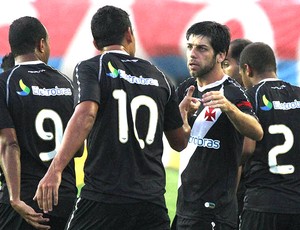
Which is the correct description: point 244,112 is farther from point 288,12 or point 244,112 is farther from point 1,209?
point 288,12

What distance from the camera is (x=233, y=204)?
6898 millimetres

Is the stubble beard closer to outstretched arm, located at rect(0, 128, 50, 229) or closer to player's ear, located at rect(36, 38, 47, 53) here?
player's ear, located at rect(36, 38, 47, 53)

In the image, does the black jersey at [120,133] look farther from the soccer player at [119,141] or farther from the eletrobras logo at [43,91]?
the eletrobras logo at [43,91]

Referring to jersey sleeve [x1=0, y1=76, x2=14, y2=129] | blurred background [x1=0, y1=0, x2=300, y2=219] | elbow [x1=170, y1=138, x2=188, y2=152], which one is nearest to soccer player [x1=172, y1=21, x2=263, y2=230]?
elbow [x1=170, y1=138, x2=188, y2=152]

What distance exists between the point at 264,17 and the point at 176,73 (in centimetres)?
130

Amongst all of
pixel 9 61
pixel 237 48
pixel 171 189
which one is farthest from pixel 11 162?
pixel 171 189

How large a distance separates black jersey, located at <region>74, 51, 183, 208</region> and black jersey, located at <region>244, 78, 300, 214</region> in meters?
1.66

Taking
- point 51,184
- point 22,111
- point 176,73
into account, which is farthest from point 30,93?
point 176,73

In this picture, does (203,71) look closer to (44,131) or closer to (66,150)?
(44,131)

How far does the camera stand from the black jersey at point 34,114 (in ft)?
21.3

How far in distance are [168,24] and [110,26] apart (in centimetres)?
615

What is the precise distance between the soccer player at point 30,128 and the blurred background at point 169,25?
4.70 metres

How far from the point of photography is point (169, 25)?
12023 millimetres

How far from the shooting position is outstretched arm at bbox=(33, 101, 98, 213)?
17.5 feet
